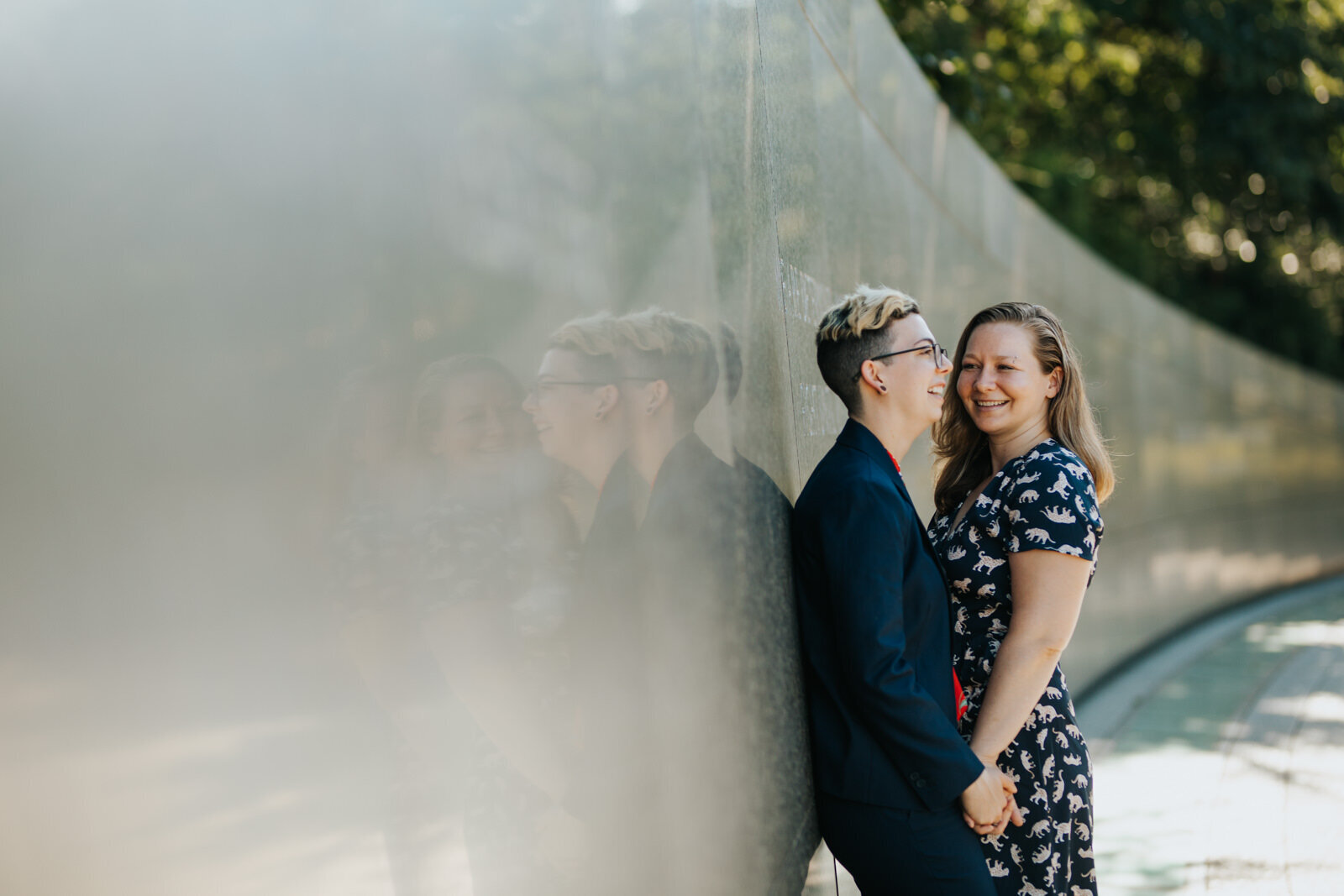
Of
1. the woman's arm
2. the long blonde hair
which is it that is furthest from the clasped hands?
the long blonde hair

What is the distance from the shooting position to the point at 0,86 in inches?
34.8

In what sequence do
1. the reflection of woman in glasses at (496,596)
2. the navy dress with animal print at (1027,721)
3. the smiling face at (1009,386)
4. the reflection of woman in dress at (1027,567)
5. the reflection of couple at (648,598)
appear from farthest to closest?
the smiling face at (1009,386) < the navy dress with animal print at (1027,721) < the reflection of woman in dress at (1027,567) < the reflection of couple at (648,598) < the reflection of woman in glasses at (496,596)

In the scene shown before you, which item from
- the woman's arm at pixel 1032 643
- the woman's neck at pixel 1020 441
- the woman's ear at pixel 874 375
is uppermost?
the woman's ear at pixel 874 375

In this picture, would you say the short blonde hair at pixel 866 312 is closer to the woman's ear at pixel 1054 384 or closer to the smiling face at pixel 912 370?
the smiling face at pixel 912 370

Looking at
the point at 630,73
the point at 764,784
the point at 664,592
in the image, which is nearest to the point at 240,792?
the point at 664,592

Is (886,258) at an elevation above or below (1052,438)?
above

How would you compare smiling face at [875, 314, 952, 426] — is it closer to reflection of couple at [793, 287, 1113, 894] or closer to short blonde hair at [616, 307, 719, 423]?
reflection of couple at [793, 287, 1113, 894]

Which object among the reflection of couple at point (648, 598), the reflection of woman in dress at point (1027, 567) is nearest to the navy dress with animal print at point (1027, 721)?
the reflection of woman in dress at point (1027, 567)

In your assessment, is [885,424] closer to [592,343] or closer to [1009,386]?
[1009,386]

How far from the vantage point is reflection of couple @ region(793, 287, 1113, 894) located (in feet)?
8.12

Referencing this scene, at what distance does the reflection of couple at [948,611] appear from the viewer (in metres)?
2.47

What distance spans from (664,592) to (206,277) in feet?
3.73

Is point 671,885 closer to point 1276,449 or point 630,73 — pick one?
point 630,73

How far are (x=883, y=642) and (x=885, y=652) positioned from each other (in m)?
0.02
